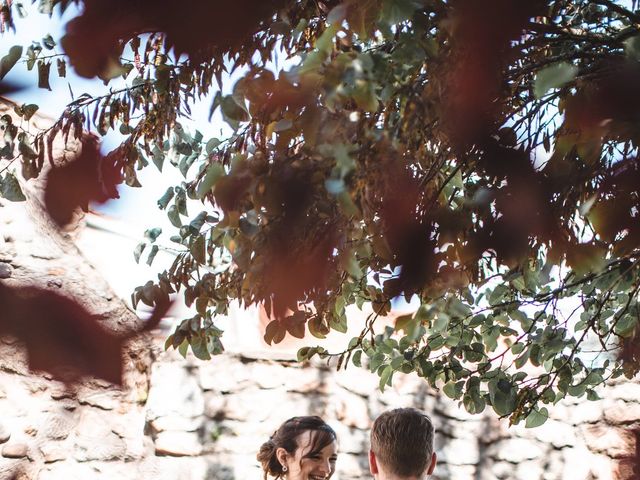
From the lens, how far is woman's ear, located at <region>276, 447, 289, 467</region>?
302 cm

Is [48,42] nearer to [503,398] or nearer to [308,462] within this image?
[503,398]

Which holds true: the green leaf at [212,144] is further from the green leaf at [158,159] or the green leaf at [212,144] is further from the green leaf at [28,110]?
the green leaf at [28,110]

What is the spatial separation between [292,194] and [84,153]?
296 mm

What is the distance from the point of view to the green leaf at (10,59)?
1282 mm

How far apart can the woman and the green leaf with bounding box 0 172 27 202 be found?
1.61 m

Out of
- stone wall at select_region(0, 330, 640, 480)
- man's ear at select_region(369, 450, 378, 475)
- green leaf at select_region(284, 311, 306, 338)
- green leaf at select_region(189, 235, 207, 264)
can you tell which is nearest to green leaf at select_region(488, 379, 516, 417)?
man's ear at select_region(369, 450, 378, 475)

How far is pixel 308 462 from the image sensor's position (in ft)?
9.78

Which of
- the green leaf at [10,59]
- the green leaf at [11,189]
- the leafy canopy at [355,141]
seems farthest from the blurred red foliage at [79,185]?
the green leaf at [11,189]

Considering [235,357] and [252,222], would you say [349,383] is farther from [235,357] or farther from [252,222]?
[252,222]

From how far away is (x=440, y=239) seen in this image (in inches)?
52.5

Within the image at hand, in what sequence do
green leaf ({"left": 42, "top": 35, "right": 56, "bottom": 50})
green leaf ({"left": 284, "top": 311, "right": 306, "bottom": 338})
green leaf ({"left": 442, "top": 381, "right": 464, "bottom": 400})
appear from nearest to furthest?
1. green leaf ({"left": 284, "top": 311, "right": 306, "bottom": 338})
2. green leaf ({"left": 42, "top": 35, "right": 56, "bottom": 50})
3. green leaf ({"left": 442, "top": 381, "right": 464, "bottom": 400})

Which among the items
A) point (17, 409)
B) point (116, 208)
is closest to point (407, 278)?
point (116, 208)

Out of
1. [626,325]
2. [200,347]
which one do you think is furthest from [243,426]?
[626,325]

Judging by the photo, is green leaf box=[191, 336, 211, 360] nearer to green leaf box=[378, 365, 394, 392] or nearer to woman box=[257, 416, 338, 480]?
green leaf box=[378, 365, 394, 392]
